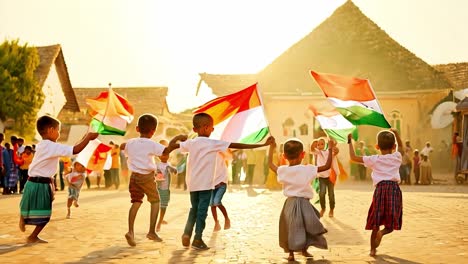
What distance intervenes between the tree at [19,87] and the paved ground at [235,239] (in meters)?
24.6

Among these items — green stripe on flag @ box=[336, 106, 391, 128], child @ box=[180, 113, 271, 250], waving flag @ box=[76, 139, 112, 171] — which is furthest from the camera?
waving flag @ box=[76, 139, 112, 171]

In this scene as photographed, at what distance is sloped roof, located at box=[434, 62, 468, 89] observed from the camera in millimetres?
42131

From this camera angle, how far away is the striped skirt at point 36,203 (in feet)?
29.7

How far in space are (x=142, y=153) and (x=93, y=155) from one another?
581cm

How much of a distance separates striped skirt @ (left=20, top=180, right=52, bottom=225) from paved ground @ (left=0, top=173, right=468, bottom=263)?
347 millimetres

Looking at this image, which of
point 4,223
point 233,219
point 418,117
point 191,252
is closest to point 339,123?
point 233,219

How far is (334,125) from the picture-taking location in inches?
451

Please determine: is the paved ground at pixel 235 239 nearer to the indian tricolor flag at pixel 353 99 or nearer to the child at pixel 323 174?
the child at pixel 323 174

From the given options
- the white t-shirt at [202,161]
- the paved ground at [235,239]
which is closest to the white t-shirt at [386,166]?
the paved ground at [235,239]

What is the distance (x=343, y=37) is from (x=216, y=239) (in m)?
28.6

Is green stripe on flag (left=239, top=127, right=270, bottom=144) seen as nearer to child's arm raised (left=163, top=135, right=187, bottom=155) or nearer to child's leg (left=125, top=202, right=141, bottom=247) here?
child's arm raised (left=163, top=135, right=187, bottom=155)

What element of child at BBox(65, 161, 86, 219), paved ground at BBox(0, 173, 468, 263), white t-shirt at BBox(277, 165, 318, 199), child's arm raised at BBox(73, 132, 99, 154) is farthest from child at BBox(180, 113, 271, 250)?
child at BBox(65, 161, 86, 219)

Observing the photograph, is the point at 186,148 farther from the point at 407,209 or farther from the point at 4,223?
the point at 407,209

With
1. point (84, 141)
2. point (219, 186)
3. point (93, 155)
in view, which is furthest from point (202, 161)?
point (93, 155)
